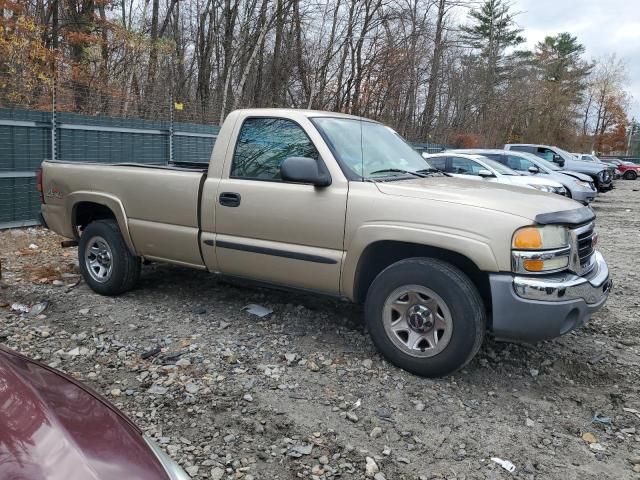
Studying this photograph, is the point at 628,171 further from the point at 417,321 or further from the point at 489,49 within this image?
the point at 417,321

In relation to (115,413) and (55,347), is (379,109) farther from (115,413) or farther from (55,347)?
(115,413)

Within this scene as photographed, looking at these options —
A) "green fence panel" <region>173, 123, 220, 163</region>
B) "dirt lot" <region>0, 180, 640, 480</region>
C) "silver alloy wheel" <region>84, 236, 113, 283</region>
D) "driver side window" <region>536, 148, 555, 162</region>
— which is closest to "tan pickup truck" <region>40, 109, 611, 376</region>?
"silver alloy wheel" <region>84, 236, 113, 283</region>

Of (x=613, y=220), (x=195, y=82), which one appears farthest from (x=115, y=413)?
(x=195, y=82)

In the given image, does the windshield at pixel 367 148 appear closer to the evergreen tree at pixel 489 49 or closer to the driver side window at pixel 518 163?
the driver side window at pixel 518 163

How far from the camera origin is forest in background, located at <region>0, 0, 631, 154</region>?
13.3m

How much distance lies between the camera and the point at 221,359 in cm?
410

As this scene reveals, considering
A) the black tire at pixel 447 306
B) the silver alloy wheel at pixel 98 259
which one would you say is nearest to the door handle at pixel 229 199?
the black tire at pixel 447 306

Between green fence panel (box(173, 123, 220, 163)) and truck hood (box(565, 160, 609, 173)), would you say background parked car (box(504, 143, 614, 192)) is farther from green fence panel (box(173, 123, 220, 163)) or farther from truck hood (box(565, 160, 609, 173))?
green fence panel (box(173, 123, 220, 163))

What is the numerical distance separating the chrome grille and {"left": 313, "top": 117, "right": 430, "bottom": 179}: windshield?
1407mm

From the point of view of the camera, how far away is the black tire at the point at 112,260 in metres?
5.35

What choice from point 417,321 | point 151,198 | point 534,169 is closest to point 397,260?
point 417,321

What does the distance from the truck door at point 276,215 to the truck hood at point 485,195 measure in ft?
1.61

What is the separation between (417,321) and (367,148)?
1.57 meters

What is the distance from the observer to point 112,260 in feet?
17.6
